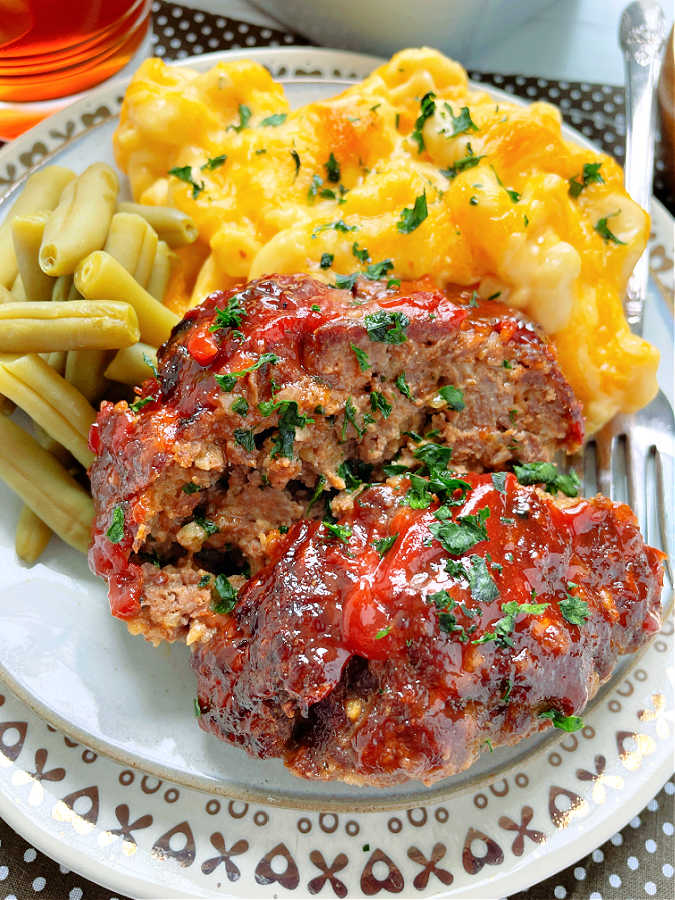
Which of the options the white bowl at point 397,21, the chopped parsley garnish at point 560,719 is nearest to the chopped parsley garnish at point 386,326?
the chopped parsley garnish at point 560,719

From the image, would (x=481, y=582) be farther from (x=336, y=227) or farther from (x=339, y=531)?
(x=336, y=227)

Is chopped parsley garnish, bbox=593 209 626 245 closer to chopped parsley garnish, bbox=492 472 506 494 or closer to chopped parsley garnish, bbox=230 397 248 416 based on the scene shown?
chopped parsley garnish, bbox=492 472 506 494

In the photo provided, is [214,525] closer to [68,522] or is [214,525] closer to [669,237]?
[68,522]

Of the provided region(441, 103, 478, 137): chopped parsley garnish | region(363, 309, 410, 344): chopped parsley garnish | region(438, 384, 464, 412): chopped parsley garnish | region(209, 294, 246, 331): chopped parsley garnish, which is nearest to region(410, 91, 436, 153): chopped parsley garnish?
region(441, 103, 478, 137): chopped parsley garnish

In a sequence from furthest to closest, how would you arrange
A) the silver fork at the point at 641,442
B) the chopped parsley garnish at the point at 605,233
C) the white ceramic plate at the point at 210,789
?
the chopped parsley garnish at the point at 605,233, the silver fork at the point at 641,442, the white ceramic plate at the point at 210,789

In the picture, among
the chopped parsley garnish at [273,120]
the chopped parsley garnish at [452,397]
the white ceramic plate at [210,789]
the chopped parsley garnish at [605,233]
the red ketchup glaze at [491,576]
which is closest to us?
the red ketchup glaze at [491,576]

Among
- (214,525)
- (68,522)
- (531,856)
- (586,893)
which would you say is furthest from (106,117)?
(586,893)

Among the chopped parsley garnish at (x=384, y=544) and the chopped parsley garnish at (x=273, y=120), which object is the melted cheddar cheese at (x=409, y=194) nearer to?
the chopped parsley garnish at (x=273, y=120)
